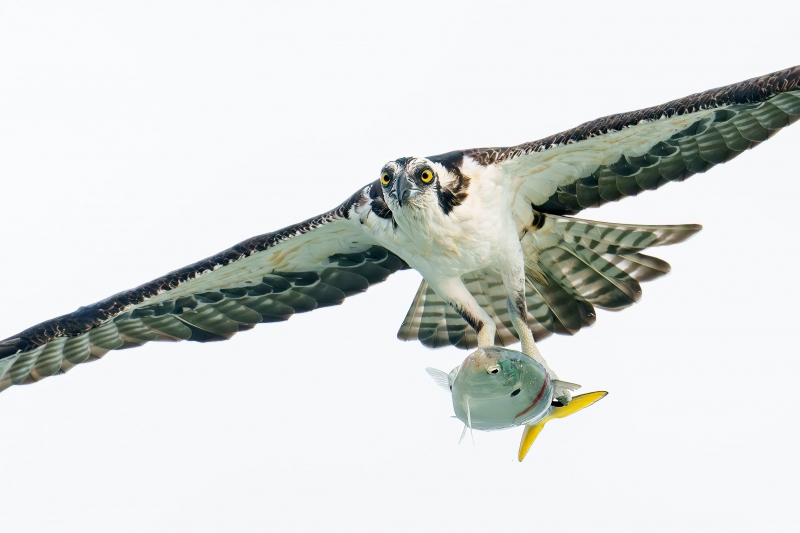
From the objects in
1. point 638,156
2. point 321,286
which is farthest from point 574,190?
point 321,286

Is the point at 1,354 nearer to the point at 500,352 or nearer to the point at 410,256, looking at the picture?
the point at 410,256

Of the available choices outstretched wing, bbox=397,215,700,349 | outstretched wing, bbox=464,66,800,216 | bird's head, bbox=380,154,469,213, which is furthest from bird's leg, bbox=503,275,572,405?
bird's head, bbox=380,154,469,213

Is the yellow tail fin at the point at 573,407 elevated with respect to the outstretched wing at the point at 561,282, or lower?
lower

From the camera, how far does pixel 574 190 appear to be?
15102mm

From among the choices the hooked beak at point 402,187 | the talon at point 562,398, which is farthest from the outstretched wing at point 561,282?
the hooked beak at point 402,187

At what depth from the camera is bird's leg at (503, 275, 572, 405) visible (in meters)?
14.8

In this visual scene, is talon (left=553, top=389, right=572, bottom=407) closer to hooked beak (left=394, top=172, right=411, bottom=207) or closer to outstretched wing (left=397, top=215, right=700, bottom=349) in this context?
outstretched wing (left=397, top=215, right=700, bottom=349)

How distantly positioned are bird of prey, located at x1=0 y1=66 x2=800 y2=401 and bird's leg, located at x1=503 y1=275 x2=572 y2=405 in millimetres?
21

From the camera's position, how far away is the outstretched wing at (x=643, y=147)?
1356cm

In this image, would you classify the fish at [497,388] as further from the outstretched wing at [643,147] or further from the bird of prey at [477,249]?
the outstretched wing at [643,147]

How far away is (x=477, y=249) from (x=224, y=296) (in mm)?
3244

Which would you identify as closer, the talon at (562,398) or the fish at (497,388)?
the fish at (497,388)

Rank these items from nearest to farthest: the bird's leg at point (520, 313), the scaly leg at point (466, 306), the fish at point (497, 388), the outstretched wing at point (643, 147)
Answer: the fish at point (497, 388)
the outstretched wing at point (643, 147)
the scaly leg at point (466, 306)
the bird's leg at point (520, 313)

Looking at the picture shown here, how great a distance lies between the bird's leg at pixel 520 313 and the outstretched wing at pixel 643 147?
2.78 ft
